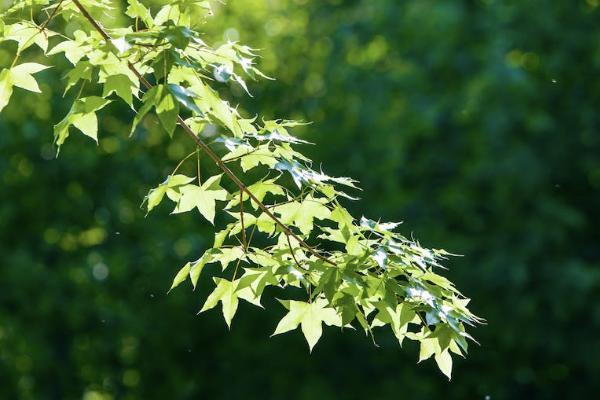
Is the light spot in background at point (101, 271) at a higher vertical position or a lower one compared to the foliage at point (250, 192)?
lower

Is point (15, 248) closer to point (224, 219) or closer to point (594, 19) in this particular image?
point (224, 219)

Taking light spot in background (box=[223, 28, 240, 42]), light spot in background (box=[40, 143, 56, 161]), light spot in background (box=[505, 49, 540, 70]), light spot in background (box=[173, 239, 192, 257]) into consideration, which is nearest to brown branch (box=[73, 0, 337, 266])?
light spot in background (box=[173, 239, 192, 257])

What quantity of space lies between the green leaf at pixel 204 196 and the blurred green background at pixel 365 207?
21.1 ft

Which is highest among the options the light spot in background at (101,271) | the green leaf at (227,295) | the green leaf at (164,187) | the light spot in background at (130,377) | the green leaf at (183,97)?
the green leaf at (183,97)

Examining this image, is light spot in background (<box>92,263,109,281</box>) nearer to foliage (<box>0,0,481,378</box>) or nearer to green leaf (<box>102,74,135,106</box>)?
foliage (<box>0,0,481,378</box>)

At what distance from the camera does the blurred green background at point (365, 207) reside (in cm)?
927

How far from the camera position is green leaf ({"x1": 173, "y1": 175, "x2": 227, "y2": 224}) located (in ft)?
8.46

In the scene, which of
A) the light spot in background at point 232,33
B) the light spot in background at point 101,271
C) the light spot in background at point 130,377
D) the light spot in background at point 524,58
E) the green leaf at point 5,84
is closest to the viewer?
the green leaf at point 5,84

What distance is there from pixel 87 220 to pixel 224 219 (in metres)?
1.44

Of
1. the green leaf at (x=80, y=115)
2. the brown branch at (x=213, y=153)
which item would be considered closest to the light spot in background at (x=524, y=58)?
the brown branch at (x=213, y=153)

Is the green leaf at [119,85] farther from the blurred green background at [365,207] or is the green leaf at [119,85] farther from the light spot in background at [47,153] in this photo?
the light spot in background at [47,153]

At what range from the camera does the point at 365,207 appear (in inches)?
362

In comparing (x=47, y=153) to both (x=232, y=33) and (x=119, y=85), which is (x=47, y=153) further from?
(x=119, y=85)

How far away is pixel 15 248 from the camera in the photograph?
9734mm
